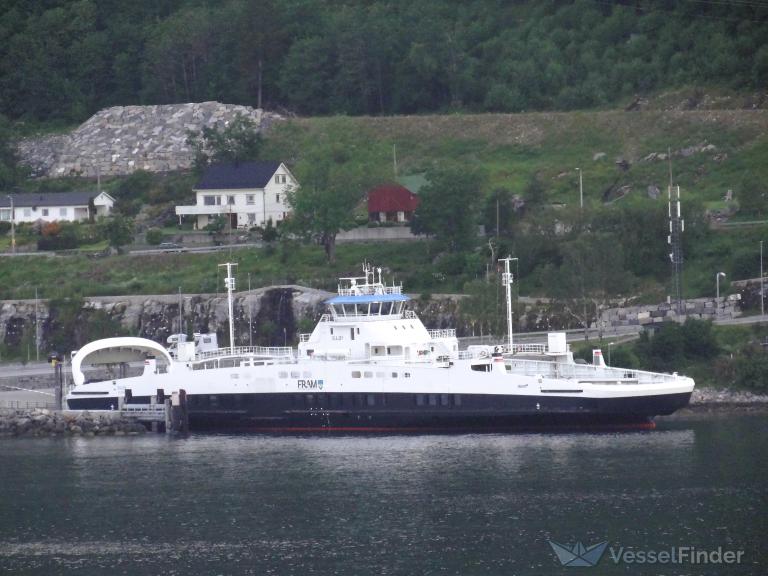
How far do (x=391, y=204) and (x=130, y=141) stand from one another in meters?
28.7

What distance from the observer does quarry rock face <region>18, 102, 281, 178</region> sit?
400 ft

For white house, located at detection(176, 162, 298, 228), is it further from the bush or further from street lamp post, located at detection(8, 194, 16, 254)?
Answer: street lamp post, located at detection(8, 194, 16, 254)

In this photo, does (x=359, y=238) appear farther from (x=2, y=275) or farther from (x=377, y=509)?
(x=377, y=509)

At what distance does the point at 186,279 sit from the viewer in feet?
321

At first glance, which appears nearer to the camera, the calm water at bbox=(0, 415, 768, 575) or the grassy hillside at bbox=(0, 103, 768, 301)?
the calm water at bbox=(0, 415, 768, 575)

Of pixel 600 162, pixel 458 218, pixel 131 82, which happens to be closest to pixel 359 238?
pixel 458 218

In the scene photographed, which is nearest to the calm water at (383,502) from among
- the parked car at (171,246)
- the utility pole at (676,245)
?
the utility pole at (676,245)

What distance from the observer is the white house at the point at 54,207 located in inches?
4441

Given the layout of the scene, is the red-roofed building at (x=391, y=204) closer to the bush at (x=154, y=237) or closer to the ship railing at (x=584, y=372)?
the bush at (x=154, y=237)

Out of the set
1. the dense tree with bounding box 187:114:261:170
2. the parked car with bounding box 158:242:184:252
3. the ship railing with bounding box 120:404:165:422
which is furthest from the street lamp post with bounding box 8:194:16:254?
the ship railing with bounding box 120:404:165:422

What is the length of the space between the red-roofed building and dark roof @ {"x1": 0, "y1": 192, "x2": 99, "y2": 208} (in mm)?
21522

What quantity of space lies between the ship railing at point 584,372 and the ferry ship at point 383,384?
0.04 m

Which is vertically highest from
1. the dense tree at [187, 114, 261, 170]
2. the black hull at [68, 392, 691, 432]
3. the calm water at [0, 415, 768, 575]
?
the dense tree at [187, 114, 261, 170]

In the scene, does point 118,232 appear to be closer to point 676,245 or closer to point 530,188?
Answer: point 530,188
